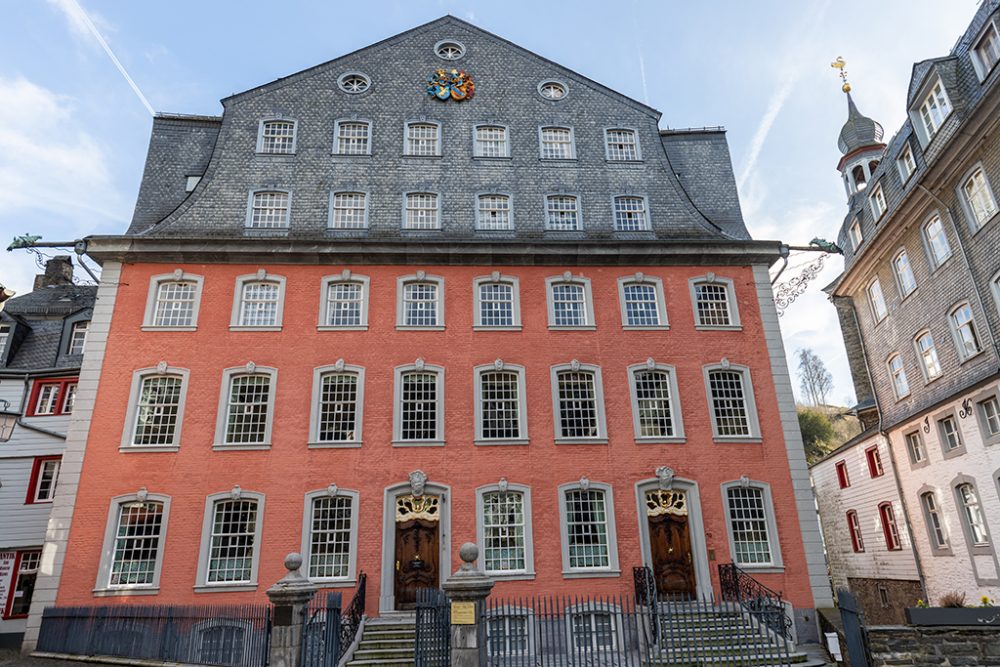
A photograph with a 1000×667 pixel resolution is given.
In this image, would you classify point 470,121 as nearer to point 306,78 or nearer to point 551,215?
point 551,215

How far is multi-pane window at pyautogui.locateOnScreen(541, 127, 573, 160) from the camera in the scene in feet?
75.8

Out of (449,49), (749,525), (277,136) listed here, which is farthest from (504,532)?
(449,49)

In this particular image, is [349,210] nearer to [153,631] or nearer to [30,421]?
[153,631]

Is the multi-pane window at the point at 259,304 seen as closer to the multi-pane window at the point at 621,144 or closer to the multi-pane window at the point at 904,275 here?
the multi-pane window at the point at 621,144

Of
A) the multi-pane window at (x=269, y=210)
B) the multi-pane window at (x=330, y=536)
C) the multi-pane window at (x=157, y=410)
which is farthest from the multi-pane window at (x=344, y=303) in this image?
the multi-pane window at (x=330, y=536)

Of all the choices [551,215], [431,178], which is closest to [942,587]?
[551,215]

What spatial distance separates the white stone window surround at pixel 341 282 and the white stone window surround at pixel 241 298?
1.19 m

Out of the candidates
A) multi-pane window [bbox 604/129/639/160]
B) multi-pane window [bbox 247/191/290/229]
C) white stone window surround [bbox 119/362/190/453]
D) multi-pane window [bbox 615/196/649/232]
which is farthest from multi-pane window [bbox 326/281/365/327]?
multi-pane window [bbox 604/129/639/160]

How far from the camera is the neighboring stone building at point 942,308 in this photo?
61.7 feet

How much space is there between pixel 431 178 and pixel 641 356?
31.0ft

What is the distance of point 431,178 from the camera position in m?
22.2

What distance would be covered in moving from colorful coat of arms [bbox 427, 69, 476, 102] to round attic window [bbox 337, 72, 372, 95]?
7.72 ft

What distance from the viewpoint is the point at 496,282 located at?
20453 mm

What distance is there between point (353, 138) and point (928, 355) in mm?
22068
